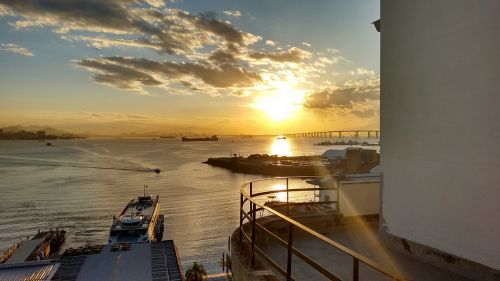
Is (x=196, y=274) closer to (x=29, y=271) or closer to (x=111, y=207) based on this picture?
(x=29, y=271)

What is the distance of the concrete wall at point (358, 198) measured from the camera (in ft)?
27.1

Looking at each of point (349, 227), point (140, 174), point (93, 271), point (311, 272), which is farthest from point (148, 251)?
point (140, 174)

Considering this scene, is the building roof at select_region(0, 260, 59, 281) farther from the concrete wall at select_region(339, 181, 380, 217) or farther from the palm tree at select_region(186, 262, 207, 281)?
the concrete wall at select_region(339, 181, 380, 217)

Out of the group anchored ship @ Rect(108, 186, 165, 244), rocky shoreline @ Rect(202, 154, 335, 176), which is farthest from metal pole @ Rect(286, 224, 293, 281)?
rocky shoreline @ Rect(202, 154, 335, 176)

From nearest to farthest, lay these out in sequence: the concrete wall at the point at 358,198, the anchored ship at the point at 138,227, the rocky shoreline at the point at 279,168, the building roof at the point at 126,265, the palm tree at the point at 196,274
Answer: the concrete wall at the point at 358,198 → the building roof at the point at 126,265 → the palm tree at the point at 196,274 → the anchored ship at the point at 138,227 → the rocky shoreline at the point at 279,168

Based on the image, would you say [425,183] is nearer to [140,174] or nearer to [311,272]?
[311,272]

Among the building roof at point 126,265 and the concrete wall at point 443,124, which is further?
the building roof at point 126,265

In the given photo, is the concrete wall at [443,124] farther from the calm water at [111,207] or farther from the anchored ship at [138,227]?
the anchored ship at [138,227]

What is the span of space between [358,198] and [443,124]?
3.65m

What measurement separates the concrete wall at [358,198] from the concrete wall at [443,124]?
1.70 m

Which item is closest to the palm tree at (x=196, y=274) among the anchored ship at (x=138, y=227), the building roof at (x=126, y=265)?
the building roof at (x=126, y=265)

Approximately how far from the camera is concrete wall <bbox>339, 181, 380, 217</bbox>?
8.26 metres

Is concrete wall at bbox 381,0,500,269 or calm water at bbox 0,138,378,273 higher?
concrete wall at bbox 381,0,500,269

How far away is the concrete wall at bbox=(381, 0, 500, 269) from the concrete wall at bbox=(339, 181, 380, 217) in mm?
1696
